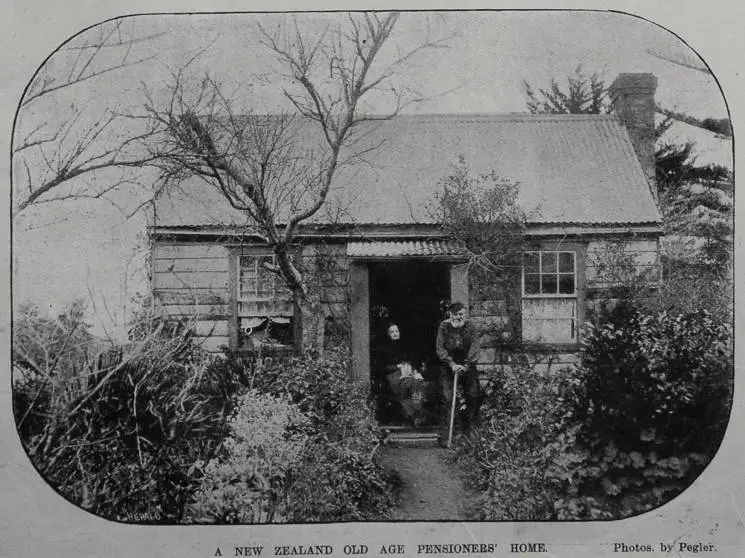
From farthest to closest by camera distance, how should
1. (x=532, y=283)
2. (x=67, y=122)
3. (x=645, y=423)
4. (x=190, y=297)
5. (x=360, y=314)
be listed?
(x=360, y=314)
(x=532, y=283)
(x=190, y=297)
(x=67, y=122)
(x=645, y=423)

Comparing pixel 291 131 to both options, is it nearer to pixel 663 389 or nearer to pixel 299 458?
pixel 299 458

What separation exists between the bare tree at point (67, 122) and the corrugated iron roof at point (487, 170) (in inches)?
24.2

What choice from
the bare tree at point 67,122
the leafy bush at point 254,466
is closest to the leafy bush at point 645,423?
the leafy bush at point 254,466

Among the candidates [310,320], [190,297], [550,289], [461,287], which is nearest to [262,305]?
[310,320]

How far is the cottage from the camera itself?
4434mm

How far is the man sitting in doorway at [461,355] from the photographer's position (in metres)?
4.46

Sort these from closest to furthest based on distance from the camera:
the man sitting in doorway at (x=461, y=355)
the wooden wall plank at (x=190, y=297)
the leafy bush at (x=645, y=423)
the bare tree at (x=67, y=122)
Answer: the leafy bush at (x=645, y=423) → the bare tree at (x=67, y=122) → the wooden wall plank at (x=190, y=297) → the man sitting in doorway at (x=461, y=355)

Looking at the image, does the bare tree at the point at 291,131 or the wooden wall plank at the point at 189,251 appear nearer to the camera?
the bare tree at the point at 291,131

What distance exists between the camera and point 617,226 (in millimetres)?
4535

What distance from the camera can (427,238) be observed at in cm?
458

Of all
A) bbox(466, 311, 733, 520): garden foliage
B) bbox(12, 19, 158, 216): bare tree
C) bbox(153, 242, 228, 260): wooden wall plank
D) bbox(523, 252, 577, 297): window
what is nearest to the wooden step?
bbox(466, 311, 733, 520): garden foliage

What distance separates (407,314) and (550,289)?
1.07 m

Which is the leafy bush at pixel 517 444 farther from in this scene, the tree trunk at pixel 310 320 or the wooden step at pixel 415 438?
the tree trunk at pixel 310 320

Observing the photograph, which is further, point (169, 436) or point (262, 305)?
point (262, 305)
